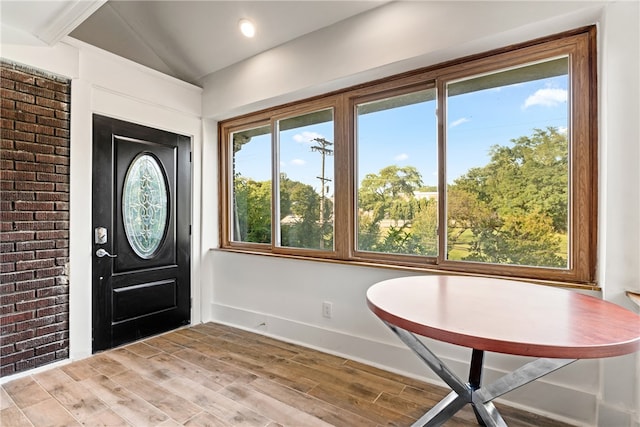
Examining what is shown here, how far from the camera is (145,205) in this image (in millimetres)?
2949

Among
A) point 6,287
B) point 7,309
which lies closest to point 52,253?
point 6,287

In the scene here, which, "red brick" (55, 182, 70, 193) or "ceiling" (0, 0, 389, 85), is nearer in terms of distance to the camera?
"ceiling" (0, 0, 389, 85)

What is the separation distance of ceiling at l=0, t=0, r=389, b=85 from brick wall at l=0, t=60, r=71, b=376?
0.36m

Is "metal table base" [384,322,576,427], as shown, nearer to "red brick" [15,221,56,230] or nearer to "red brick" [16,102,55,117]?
"red brick" [15,221,56,230]

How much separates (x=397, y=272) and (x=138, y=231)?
229 centimetres

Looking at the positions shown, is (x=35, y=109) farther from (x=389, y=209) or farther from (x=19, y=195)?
(x=389, y=209)

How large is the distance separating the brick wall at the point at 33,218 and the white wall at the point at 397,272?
125 centimetres

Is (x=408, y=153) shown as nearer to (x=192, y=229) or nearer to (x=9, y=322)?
(x=192, y=229)

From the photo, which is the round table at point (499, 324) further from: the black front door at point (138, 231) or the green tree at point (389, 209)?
the black front door at point (138, 231)

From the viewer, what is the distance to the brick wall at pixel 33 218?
2158 mm

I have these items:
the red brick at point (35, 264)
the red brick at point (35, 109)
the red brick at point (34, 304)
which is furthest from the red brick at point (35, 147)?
the red brick at point (34, 304)

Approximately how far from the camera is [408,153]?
2426 mm

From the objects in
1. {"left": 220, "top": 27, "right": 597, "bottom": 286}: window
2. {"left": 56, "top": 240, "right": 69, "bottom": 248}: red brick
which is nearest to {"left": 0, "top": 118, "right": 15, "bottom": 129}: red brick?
{"left": 56, "top": 240, "right": 69, "bottom": 248}: red brick

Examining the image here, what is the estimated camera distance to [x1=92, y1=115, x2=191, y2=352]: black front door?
8.65 feet
